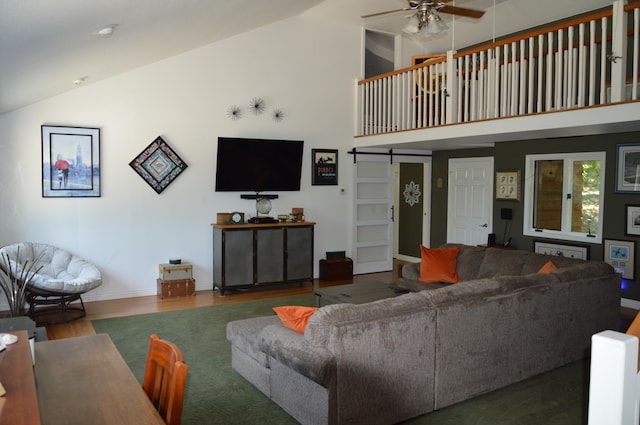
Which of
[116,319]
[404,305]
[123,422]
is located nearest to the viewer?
[123,422]

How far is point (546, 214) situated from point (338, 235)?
10.7 ft

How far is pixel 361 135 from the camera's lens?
8.55 metres

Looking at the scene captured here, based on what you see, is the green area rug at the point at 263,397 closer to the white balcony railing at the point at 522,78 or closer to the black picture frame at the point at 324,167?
the white balcony railing at the point at 522,78

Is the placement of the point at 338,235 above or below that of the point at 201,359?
above

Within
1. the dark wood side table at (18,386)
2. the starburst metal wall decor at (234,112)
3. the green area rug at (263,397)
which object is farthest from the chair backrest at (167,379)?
the starburst metal wall decor at (234,112)

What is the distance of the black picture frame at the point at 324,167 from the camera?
27.1 feet

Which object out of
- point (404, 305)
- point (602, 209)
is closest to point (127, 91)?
point (404, 305)

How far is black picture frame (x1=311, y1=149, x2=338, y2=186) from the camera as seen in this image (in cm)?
825

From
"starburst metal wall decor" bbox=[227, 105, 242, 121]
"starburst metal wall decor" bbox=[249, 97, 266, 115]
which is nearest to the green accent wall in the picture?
"starburst metal wall decor" bbox=[249, 97, 266, 115]

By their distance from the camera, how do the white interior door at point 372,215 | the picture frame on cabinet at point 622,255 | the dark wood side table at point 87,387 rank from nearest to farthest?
the dark wood side table at point 87,387 → the picture frame on cabinet at point 622,255 → the white interior door at point 372,215

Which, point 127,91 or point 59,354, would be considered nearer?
point 59,354

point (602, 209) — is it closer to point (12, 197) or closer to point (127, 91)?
point (127, 91)

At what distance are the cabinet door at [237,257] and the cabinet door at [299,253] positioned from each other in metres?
0.62

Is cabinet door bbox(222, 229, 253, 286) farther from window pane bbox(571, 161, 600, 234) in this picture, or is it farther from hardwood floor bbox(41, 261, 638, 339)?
window pane bbox(571, 161, 600, 234)
